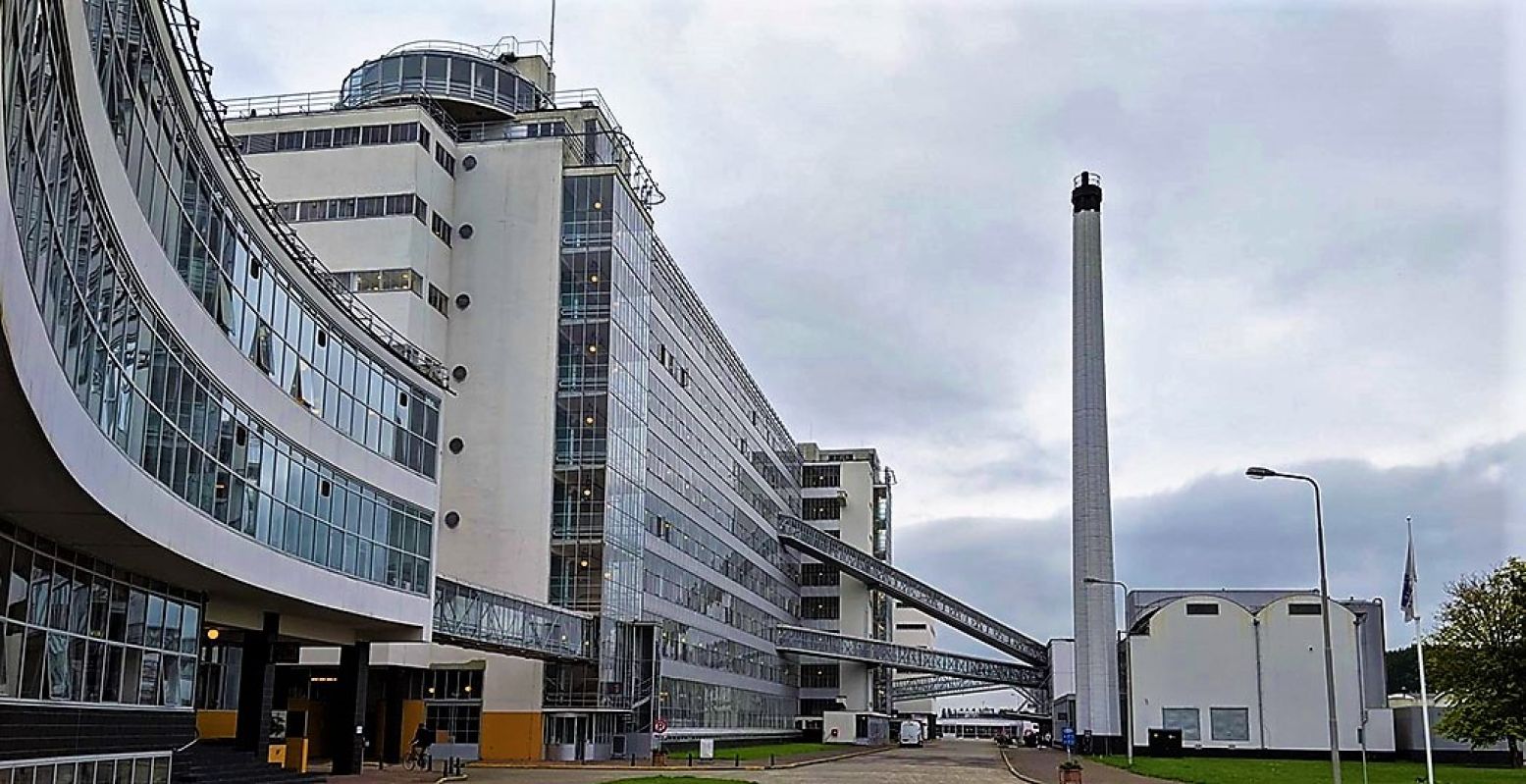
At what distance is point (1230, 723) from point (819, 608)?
49.1m

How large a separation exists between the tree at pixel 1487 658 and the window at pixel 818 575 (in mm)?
76767

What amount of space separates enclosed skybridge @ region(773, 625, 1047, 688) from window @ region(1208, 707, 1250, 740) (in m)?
28.5

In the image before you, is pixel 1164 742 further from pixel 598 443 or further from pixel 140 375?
pixel 140 375

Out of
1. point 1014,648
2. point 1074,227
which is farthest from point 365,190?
point 1014,648

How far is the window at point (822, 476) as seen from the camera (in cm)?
13525

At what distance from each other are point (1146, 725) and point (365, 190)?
4970cm

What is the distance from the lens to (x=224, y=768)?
33.9 metres

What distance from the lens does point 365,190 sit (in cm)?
6444

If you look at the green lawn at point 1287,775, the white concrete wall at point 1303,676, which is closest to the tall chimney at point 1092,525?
the white concrete wall at point 1303,676

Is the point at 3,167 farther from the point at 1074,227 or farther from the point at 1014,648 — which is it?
the point at 1014,648

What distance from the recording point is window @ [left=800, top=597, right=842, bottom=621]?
124 metres

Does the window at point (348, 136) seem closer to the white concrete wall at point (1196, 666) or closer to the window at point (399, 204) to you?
the window at point (399, 204)

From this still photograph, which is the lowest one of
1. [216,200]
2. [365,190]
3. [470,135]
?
[216,200]

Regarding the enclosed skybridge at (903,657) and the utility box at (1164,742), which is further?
the enclosed skybridge at (903,657)
